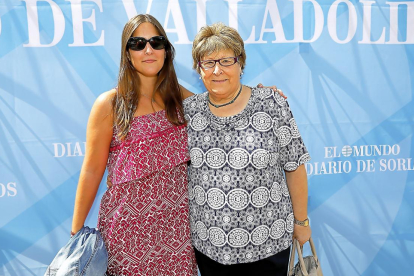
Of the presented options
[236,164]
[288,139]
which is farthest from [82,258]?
[288,139]

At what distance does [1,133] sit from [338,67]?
2274 millimetres

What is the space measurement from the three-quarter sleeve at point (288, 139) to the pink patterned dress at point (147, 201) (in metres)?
0.42

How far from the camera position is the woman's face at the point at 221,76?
5.35 ft

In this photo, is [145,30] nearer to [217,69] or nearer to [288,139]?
[217,69]

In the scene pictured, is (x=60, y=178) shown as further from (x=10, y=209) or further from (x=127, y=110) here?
(x=127, y=110)

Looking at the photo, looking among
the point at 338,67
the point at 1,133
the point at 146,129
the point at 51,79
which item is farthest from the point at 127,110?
the point at 338,67

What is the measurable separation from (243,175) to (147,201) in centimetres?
43

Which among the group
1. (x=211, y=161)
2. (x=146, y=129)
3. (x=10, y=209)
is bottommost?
(x=10, y=209)

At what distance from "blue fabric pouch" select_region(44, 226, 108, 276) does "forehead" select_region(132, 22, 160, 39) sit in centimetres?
90

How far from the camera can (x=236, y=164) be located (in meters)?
1.64

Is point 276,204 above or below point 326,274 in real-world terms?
above

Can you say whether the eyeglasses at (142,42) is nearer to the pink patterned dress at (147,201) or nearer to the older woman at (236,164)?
the older woman at (236,164)

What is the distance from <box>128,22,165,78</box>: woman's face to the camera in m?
1.74

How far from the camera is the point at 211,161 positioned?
5.48 ft
